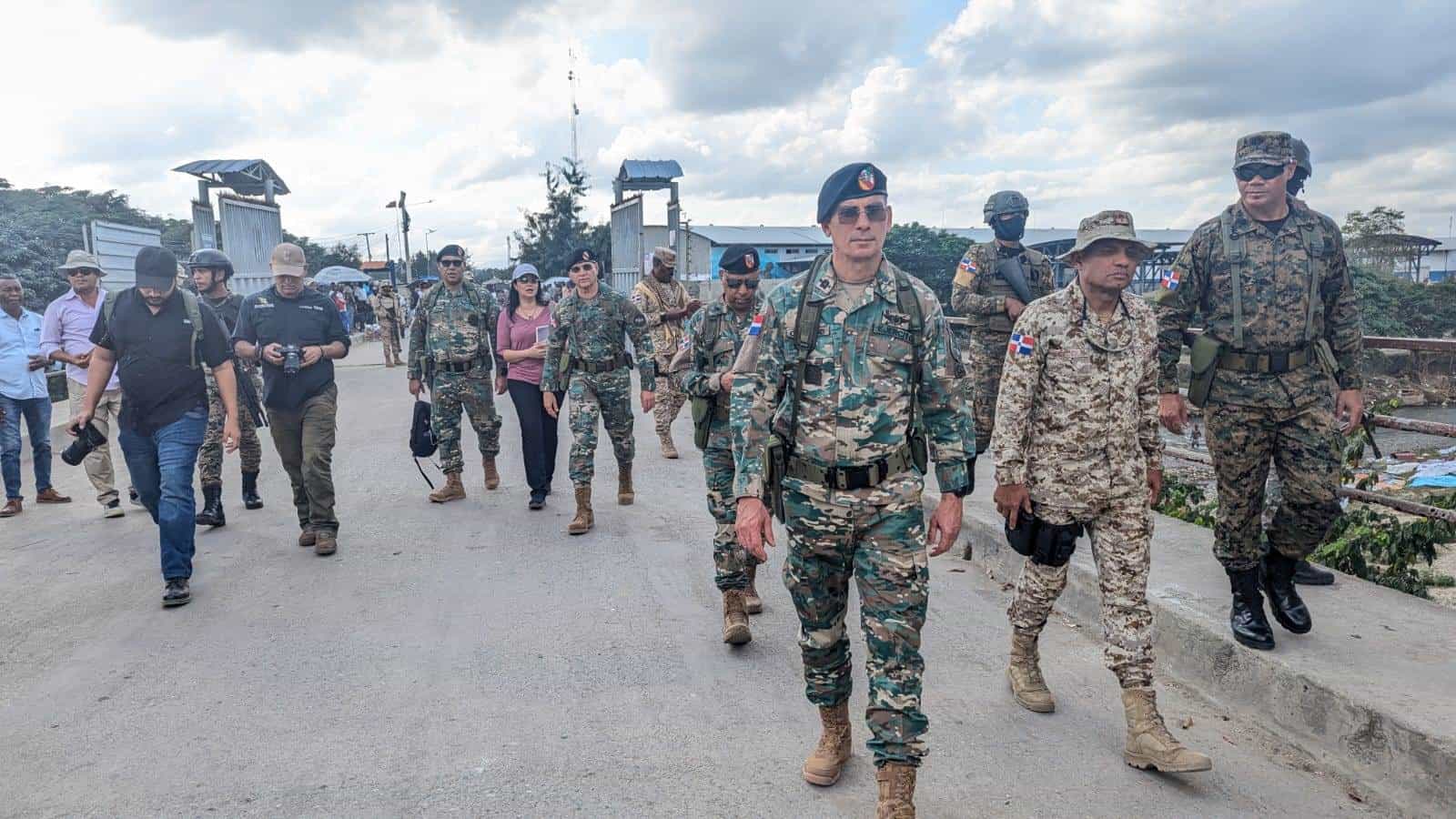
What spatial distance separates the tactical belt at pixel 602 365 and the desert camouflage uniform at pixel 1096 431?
12.7 ft

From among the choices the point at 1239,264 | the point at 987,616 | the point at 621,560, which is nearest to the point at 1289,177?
the point at 1239,264

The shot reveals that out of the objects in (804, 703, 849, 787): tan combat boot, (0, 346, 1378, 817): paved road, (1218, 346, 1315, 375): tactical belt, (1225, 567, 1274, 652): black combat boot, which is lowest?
(0, 346, 1378, 817): paved road

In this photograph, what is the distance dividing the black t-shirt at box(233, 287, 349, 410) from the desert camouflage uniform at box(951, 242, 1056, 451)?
14.0ft

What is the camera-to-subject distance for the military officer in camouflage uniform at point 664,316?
9633mm

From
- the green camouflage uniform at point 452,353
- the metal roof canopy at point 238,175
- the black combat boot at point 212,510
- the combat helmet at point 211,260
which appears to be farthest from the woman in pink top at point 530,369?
the metal roof canopy at point 238,175

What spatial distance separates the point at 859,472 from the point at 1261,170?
2385 mm

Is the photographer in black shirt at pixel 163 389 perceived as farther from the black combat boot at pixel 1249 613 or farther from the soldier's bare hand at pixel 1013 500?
the black combat boot at pixel 1249 613

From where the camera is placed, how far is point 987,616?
5086 mm

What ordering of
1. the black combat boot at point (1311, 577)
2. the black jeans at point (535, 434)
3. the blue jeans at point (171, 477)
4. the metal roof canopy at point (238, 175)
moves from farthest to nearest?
the metal roof canopy at point (238, 175), the black jeans at point (535, 434), the blue jeans at point (171, 477), the black combat boot at point (1311, 577)

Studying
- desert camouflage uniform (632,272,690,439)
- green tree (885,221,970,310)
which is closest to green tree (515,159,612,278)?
green tree (885,221,970,310)

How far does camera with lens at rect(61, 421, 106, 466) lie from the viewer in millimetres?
5766

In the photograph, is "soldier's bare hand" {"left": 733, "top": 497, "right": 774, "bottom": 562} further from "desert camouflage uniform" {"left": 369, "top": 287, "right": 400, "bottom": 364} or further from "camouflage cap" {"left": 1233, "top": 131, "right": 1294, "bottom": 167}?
"desert camouflage uniform" {"left": 369, "top": 287, "right": 400, "bottom": 364}

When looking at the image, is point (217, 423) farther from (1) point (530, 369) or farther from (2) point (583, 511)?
(2) point (583, 511)

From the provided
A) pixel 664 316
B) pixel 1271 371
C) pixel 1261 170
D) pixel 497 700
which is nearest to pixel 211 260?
pixel 664 316
